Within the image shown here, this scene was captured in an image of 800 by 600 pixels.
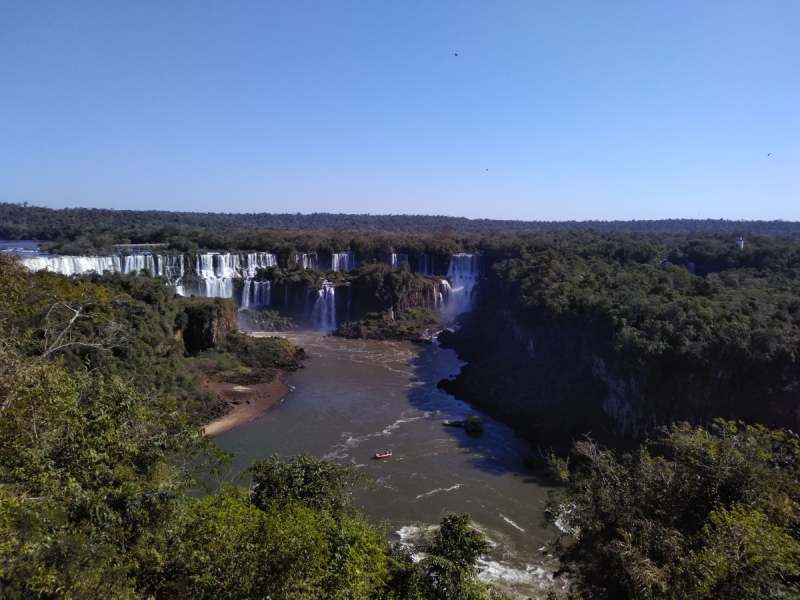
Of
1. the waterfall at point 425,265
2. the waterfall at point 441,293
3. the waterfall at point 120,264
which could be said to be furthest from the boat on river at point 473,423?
the waterfall at point 425,265

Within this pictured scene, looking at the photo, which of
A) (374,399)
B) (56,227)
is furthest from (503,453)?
(56,227)

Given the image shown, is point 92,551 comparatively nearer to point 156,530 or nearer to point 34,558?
point 34,558

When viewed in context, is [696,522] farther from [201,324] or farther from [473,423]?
[201,324]

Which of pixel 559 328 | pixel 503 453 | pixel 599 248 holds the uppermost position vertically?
pixel 599 248

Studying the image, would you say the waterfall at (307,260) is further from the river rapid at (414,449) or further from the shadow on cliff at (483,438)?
the shadow on cliff at (483,438)

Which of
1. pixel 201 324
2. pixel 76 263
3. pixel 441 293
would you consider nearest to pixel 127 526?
pixel 201 324
